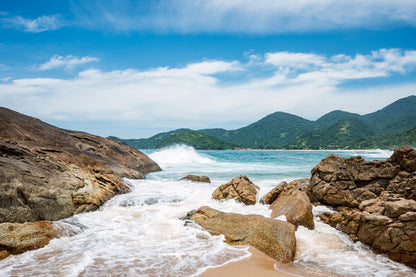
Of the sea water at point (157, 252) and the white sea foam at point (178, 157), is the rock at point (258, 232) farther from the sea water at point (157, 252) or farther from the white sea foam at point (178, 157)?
the white sea foam at point (178, 157)

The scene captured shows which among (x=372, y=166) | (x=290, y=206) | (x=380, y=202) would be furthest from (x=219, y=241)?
(x=372, y=166)

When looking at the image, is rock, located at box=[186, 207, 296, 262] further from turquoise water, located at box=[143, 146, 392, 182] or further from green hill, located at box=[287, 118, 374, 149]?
green hill, located at box=[287, 118, 374, 149]

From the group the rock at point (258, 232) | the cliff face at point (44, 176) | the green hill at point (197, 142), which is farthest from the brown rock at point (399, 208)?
the green hill at point (197, 142)

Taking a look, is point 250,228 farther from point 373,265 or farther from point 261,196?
point 261,196

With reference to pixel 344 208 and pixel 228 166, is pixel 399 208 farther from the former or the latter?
pixel 228 166

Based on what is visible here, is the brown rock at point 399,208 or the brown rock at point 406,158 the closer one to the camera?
the brown rock at point 399,208

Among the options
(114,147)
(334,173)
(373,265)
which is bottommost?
(373,265)

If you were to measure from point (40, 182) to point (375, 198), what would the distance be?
10.6 meters

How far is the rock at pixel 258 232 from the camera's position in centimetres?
591

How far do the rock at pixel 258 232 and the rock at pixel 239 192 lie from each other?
327 cm

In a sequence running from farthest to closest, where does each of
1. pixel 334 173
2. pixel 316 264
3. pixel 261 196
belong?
pixel 261 196 → pixel 334 173 → pixel 316 264

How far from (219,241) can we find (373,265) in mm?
3292

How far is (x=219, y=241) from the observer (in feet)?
21.2

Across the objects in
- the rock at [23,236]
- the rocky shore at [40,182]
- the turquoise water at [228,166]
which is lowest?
the turquoise water at [228,166]
